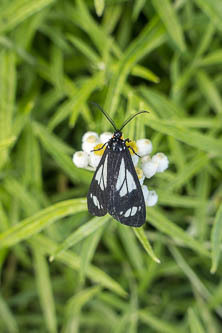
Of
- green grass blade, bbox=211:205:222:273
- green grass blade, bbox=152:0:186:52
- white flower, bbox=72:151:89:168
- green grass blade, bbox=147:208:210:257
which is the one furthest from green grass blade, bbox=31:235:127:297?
green grass blade, bbox=152:0:186:52

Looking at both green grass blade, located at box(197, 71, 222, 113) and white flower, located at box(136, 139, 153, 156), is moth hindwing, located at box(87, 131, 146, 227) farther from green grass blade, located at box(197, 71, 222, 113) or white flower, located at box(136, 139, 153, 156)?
green grass blade, located at box(197, 71, 222, 113)

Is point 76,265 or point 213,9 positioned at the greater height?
point 213,9

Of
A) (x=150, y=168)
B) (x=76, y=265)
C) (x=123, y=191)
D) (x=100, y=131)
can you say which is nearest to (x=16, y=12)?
(x=100, y=131)

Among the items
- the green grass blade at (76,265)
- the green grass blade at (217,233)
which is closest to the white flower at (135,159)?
the green grass blade at (217,233)

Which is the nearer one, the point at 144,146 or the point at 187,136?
the point at 144,146

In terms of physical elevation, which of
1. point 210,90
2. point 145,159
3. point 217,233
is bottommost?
point 217,233

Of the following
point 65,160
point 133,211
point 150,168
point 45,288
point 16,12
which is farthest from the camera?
point 45,288

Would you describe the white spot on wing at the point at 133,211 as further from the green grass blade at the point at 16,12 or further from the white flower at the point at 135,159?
the green grass blade at the point at 16,12

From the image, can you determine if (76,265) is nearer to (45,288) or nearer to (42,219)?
(45,288)

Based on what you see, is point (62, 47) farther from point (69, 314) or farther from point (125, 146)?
point (69, 314)

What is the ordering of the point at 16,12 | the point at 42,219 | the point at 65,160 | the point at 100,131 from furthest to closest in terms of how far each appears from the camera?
the point at 16,12 < the point at 100,131 < the point at 65,160 < the point at 42,219
